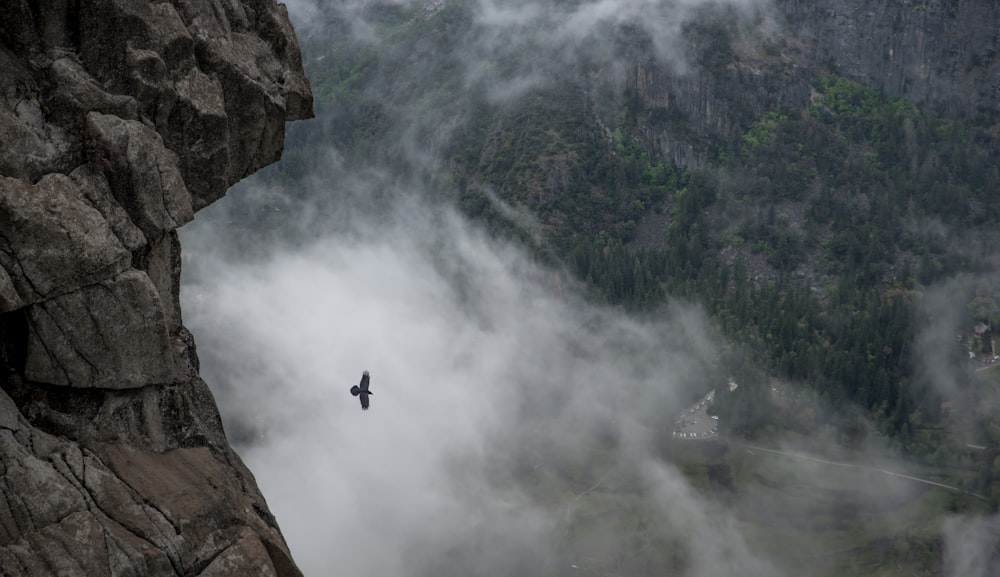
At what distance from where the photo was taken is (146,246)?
→ 155 ft

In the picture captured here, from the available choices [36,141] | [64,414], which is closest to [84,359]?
[64,414]

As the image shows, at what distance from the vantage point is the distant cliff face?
41750 millimetres

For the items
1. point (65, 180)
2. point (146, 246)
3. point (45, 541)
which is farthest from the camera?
point (146, 246)

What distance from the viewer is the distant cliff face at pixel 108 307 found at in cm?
4175

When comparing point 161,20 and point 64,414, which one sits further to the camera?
point 161,20

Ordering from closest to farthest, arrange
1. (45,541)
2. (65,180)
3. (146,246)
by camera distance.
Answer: (45,541) → (65,180) → (146,246)

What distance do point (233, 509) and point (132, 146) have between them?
48.4 feet

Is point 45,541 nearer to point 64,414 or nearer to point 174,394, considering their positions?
point 64,414

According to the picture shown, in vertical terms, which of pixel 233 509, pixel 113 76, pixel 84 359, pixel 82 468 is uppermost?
pixel 113 76

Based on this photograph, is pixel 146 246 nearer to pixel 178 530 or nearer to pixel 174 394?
pixel 174 394

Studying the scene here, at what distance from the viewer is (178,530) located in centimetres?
4466

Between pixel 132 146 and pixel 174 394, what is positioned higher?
pixel 132 146

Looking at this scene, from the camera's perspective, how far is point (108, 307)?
44719 mm

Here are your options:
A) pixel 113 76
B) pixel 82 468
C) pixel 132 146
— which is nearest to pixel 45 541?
pixel 82 468
